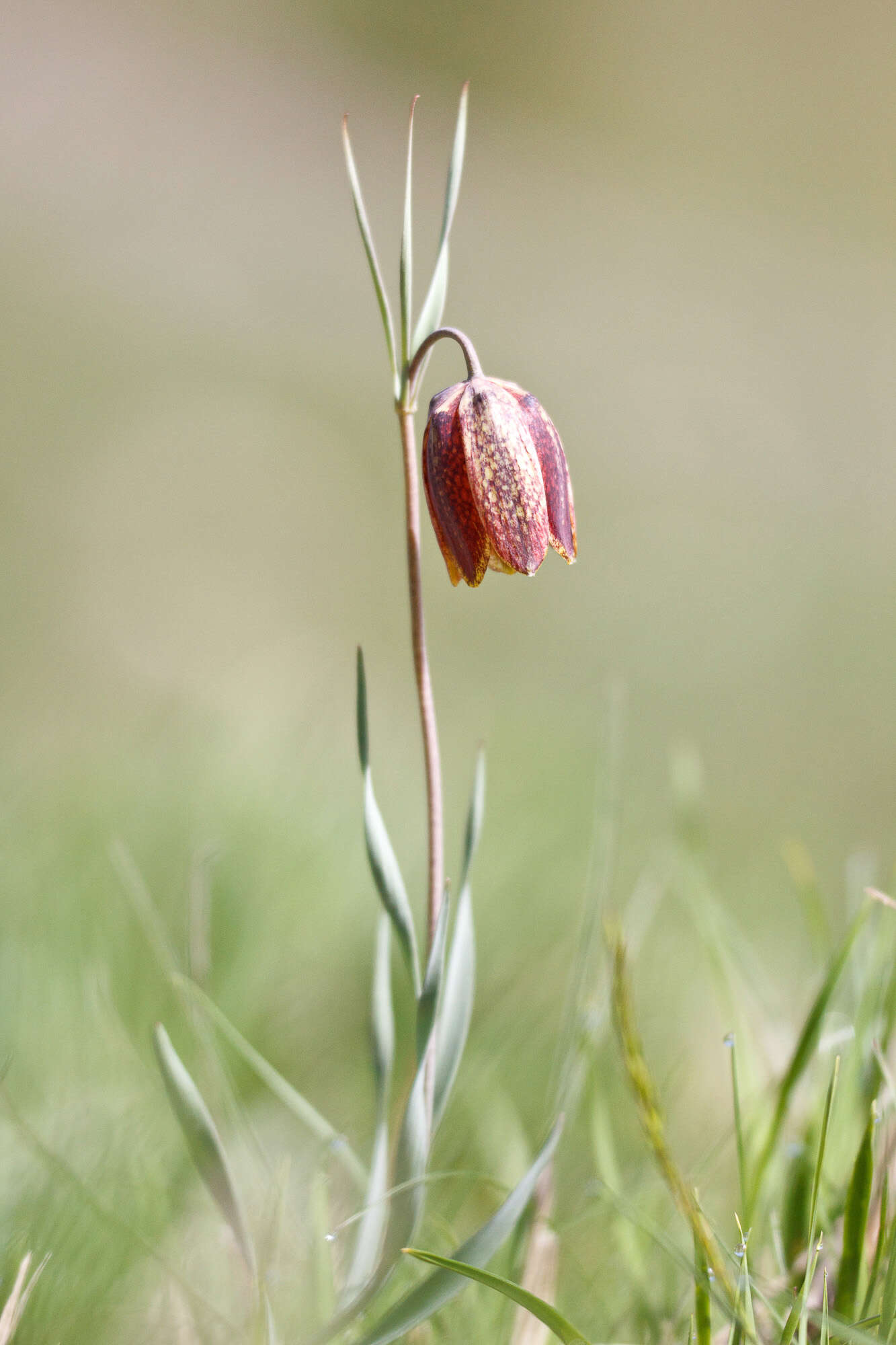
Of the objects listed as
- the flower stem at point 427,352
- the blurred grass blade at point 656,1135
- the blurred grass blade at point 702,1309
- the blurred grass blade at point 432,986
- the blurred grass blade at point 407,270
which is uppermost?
the blurred grass blade at point 407,270

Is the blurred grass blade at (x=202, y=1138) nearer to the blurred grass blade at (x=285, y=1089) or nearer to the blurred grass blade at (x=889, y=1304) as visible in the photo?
the blurred grass blade at (x=285, y=1089)

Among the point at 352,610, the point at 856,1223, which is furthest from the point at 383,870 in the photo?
the point at 352,610

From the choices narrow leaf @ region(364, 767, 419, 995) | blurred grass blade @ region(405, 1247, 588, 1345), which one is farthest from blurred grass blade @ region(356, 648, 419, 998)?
blurred grass blade @ region(405, 1247, 588, 1345)

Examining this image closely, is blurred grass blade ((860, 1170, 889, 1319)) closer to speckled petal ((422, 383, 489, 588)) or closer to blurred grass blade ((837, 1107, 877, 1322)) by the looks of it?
blurred grass blade ((837, 1107, 877, 1322))

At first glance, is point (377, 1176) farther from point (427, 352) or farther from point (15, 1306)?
point (427, 352)

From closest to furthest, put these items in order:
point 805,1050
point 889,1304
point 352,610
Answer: point 889,1304
point 805,1050
point 352,610

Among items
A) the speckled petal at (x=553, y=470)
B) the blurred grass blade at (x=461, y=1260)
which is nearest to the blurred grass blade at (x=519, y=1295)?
the blurred grass blade at (x=461, y=1260)
